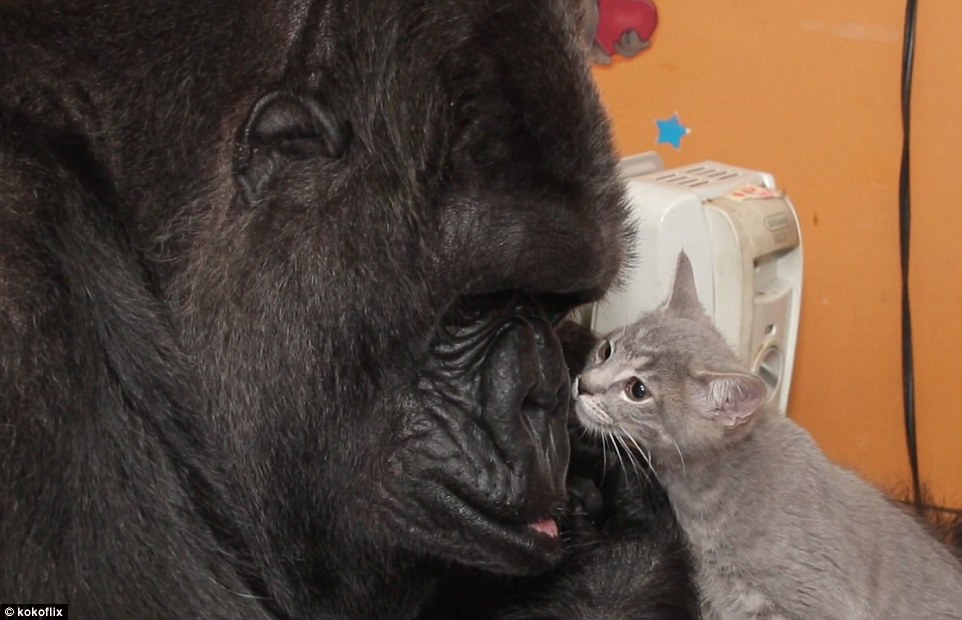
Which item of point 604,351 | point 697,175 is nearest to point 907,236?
point 697,175

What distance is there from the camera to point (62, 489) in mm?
972

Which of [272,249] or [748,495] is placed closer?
[272,249]

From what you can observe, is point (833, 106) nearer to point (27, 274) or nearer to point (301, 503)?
point (301, 503)

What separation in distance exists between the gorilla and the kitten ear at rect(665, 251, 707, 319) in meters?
0.45

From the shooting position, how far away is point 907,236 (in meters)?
2.14

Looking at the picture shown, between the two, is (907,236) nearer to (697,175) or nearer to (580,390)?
(697,175)

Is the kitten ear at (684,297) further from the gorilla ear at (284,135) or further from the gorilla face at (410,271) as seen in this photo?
the gorilla ear at (284,135)

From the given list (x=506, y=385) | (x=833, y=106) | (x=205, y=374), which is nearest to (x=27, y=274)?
(x=205, y=374)

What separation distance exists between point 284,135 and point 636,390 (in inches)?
25.8

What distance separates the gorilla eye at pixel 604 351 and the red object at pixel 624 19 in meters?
0.91

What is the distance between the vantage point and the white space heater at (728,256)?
1668 mm

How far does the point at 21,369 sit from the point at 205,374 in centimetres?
20

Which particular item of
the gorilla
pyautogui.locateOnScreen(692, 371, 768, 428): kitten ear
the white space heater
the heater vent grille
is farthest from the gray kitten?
the gorilla

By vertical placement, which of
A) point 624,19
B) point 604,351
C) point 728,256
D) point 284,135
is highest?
point 624,19
